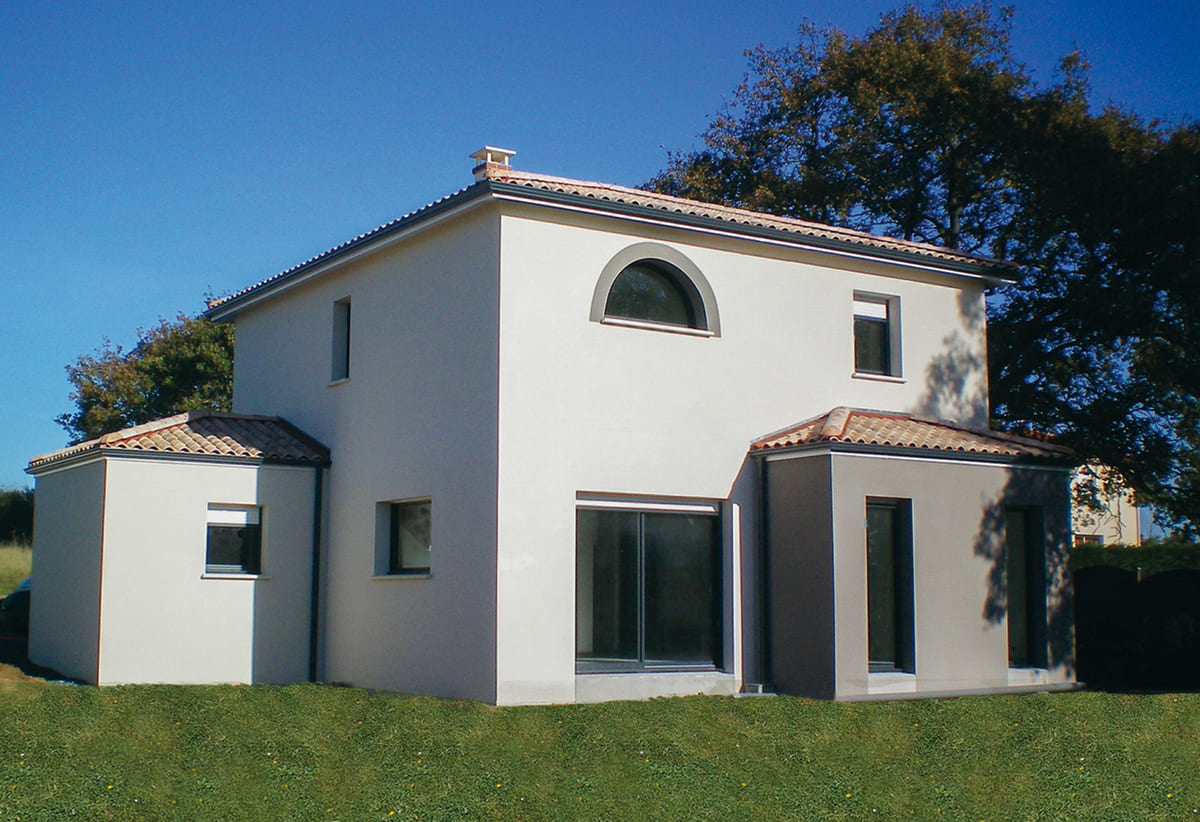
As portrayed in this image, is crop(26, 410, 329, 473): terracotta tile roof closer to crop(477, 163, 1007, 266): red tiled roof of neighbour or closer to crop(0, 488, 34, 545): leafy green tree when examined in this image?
crop(477, 163, 1007, 266): red tiled roof of neighbour

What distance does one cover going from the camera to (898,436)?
15.7 meters

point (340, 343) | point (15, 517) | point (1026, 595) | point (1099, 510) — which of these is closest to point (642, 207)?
point (340, 343)

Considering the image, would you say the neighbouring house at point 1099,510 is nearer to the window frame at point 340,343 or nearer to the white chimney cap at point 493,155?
the white chimney cap at point 493,155

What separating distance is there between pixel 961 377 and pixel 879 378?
1.80m

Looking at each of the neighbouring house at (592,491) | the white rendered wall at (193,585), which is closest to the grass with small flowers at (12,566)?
the neighbouring house at (592,491)

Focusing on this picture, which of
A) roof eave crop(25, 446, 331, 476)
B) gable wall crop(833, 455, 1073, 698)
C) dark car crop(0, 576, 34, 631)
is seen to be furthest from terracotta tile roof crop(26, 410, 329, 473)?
gable wall crop(833, 455, 1073, 698)

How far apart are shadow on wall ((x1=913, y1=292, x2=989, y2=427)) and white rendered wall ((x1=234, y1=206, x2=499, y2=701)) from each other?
698 cm

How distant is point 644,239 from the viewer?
15.3m

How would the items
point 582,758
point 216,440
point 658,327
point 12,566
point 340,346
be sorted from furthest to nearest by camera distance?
point 12,566 < point 340,346 < point 216,440 < point 658,327 < point 582,758

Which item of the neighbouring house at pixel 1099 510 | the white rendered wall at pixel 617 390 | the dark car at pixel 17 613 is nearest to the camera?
the white rendered wall at pixel 617 390

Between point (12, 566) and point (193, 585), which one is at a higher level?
point (193, 585)

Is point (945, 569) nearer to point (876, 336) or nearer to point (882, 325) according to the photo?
point (876, 336)

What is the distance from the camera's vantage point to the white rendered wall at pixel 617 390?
46.0ft

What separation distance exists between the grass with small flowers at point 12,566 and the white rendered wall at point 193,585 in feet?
57.0
